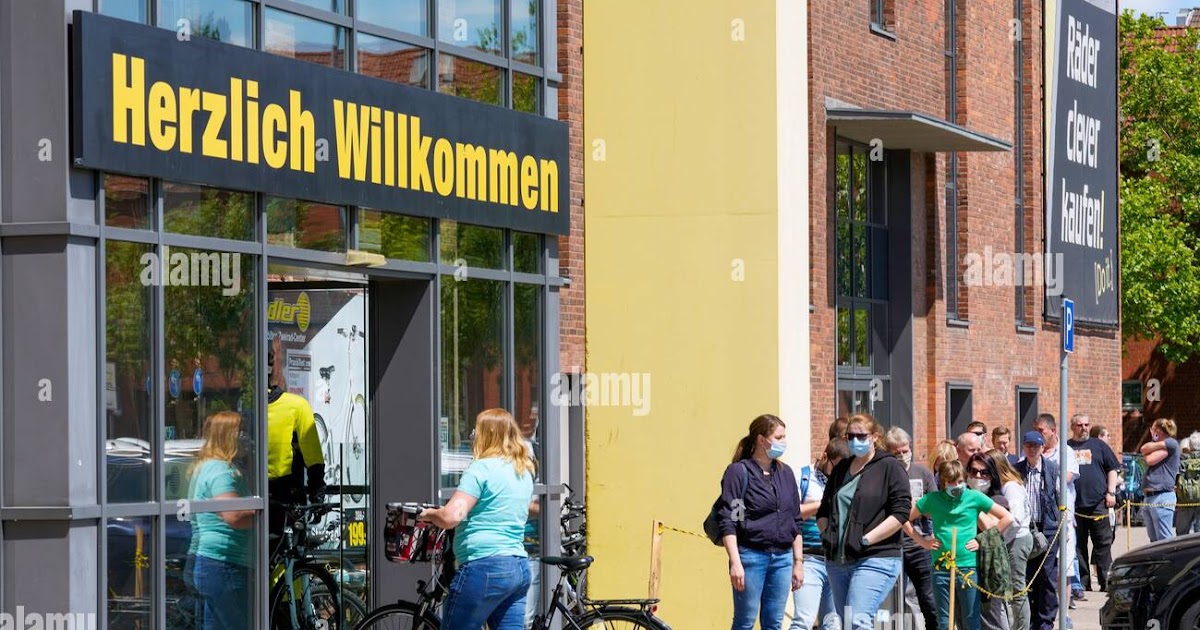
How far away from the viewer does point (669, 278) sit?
15.8 m

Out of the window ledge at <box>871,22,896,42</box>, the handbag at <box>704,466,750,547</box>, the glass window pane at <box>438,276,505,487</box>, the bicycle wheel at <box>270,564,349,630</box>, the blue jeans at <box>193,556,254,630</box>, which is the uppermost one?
the window ledge at <box>871,22,896,42</box>

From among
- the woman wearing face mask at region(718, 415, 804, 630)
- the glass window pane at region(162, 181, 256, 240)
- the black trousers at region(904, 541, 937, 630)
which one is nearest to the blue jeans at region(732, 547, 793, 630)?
the woman wearing face mask at region(718, 415, 804, 630)

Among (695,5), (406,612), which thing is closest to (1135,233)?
(695,5)

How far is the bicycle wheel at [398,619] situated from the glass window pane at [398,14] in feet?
12.0

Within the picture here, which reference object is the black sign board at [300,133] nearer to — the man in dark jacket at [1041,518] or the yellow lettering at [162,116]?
the yellow lettering at [162,116]

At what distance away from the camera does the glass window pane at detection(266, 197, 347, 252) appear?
1091 cm

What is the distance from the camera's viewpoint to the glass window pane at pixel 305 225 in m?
10.9

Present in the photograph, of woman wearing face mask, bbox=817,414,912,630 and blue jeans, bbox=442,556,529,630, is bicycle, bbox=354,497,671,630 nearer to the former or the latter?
blue jeans, bbox=442,556,529,630

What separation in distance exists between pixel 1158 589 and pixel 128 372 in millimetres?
7384

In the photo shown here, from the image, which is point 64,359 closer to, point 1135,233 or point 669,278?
point 669,278

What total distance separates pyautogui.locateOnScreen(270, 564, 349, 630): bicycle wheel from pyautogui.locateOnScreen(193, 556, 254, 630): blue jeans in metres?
1.36

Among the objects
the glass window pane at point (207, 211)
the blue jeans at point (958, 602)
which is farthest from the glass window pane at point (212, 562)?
the blue jeans at point (958, 602)

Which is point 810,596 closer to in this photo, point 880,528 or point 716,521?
point 880,528

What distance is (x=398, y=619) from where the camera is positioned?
1131 centimetres
